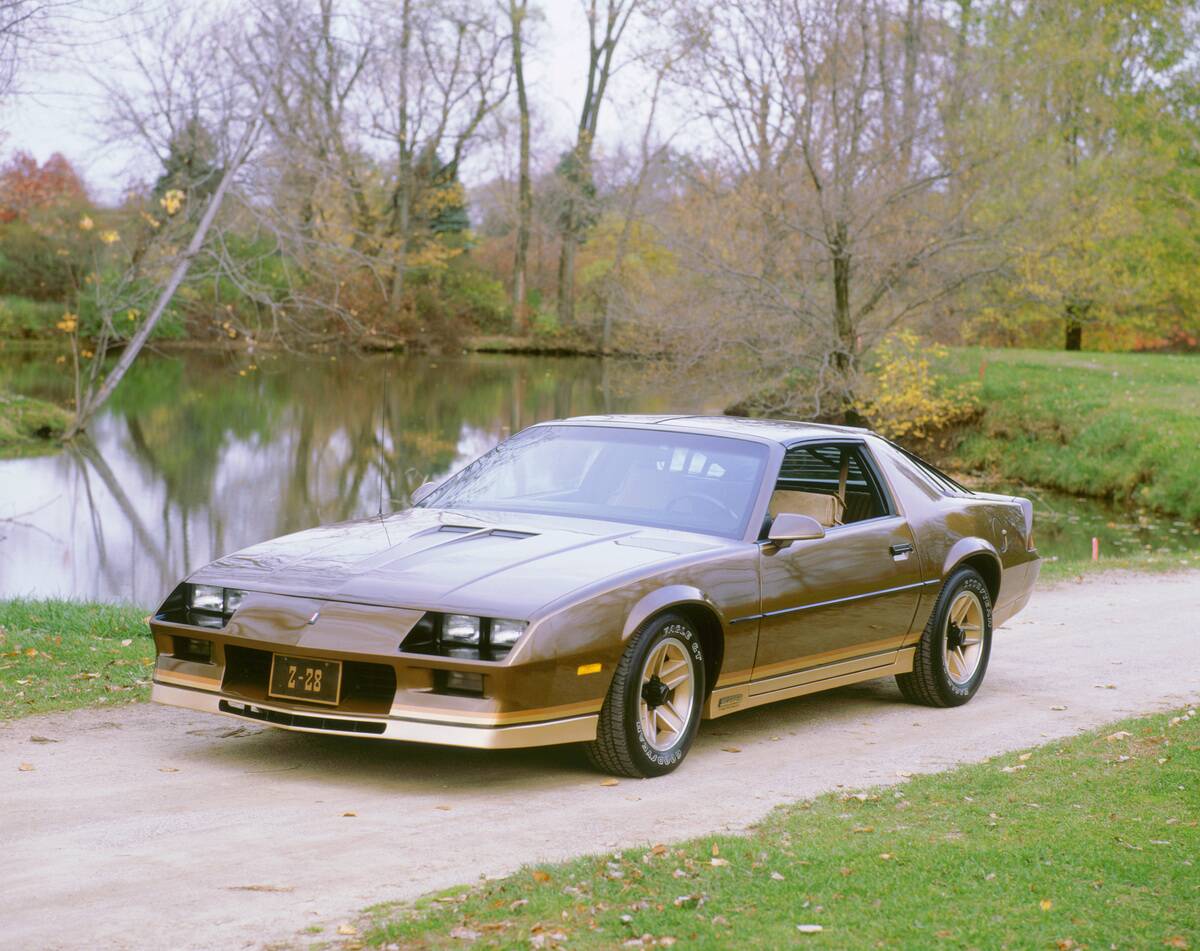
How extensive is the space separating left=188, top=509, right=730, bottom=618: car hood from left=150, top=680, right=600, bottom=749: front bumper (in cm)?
46

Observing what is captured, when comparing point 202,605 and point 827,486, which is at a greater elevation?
point 827,486

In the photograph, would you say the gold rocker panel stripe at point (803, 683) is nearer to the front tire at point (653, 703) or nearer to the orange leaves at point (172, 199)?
the front tire at point (653, 703)

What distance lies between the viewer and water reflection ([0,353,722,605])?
811 inches

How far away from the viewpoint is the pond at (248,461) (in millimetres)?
20734

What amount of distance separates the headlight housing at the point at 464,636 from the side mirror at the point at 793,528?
1656 millimetres

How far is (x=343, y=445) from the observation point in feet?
111

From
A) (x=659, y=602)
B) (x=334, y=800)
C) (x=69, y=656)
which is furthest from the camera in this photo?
(x=69, y=656)

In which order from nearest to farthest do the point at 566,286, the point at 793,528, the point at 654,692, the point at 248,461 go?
the point at 654,692
the point at 793,528
the point at 248,461
the point at 566,286

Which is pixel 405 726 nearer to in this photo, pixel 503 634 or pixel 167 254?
pixel 503 634

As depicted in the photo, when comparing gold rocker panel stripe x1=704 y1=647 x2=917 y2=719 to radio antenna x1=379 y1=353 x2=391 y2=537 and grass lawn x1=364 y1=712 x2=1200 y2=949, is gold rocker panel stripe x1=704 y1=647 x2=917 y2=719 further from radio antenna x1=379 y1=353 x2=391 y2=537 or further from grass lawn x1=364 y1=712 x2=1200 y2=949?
radio antenna x1=379 y1=353 x2=391 y2=537

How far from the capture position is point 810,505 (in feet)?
26.3

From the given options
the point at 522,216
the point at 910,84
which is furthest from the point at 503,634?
the point at 522,216

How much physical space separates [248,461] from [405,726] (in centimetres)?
2571

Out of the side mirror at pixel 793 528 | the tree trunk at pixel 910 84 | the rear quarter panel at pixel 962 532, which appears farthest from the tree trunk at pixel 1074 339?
the side mirror at pixel 793 528
